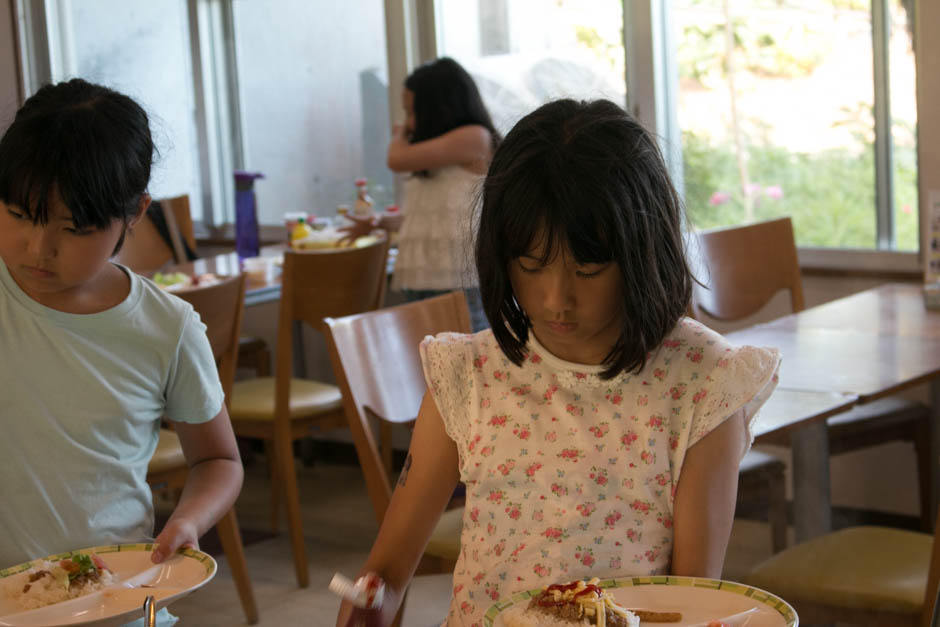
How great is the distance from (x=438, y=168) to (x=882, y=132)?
1.19m

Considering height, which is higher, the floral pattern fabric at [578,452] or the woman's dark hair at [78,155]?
the woman's dark hair at [78,155]

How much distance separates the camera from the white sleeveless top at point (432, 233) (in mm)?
3102

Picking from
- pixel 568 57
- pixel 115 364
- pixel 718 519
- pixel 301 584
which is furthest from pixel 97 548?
pixel 568 57

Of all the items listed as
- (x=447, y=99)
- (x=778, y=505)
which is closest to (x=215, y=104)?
(x=447, y=99)

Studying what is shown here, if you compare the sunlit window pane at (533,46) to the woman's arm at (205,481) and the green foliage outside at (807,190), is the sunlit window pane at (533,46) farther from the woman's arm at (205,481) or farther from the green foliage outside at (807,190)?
the woman's arm at (205,481)

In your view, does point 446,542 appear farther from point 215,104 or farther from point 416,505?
point 215,104

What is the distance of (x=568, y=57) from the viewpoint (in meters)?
3.64

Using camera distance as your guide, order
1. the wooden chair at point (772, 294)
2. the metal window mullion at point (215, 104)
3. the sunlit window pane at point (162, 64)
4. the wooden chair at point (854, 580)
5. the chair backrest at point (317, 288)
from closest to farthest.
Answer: the wooden chair at point (854, 580), the wooden chair at point (772, 294), the chair backrest at point (317, 288), the metal window mullion at point (215, 104), the sunlit window pane at point (162, 64)

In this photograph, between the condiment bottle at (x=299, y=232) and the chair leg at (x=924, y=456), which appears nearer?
the chair leg at (x=924, y=456)

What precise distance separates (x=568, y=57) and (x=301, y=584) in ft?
5.92

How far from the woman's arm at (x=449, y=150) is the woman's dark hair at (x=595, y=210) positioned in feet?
6.77

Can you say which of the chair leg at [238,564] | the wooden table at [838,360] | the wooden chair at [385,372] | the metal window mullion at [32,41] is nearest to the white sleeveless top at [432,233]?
the chair leg at [238,564]

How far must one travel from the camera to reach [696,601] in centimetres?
86

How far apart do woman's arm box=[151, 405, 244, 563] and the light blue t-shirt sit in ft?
0.08
